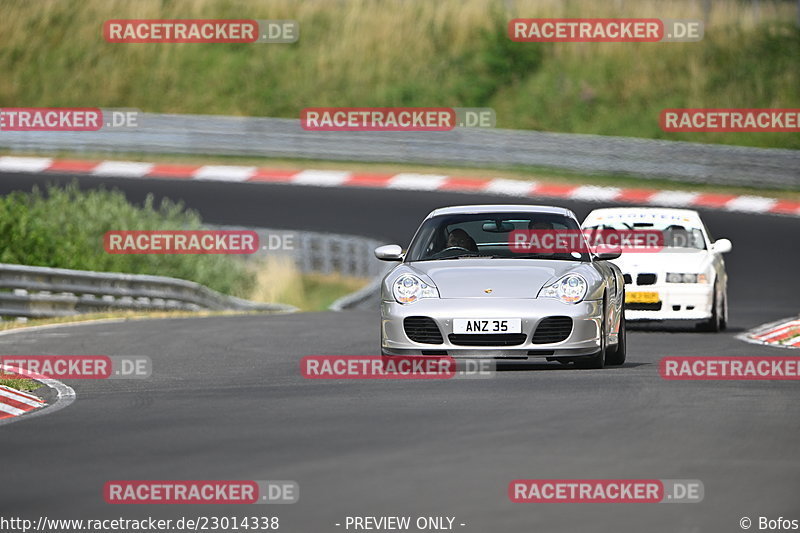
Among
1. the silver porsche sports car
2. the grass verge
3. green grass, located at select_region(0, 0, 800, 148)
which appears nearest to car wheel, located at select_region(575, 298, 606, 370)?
the silver porsche sports car

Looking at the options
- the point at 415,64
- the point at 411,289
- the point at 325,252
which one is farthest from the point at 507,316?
the point at 415,64

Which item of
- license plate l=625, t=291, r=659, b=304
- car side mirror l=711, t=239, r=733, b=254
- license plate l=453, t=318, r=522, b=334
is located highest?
car side mirror l=711, t=239, r=733, b=254

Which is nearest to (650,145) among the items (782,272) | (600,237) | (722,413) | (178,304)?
(782,272)

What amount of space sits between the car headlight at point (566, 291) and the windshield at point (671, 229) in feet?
20.1

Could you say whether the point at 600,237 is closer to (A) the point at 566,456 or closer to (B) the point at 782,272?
(B) the point at 782,272

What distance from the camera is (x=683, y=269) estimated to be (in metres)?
17.7

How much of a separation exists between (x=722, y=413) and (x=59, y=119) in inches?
1145

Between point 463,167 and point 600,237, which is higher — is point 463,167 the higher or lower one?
the higher one

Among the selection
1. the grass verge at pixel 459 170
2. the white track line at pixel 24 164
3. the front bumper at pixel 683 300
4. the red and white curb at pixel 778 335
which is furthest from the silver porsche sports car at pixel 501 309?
the white track line at pixel 24 164

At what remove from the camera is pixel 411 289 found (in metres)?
12.4

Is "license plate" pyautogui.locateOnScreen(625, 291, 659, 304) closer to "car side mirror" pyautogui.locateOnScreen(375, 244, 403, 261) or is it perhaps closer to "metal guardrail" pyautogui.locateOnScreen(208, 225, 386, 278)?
"car side mirror" pyautogui.locateOnScreen(375, 244, 403, 261)

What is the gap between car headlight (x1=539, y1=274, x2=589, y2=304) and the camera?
40.4 ft

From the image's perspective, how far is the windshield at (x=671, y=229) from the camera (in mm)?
18484

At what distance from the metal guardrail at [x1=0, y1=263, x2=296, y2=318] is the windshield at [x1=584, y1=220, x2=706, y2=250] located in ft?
22.1
